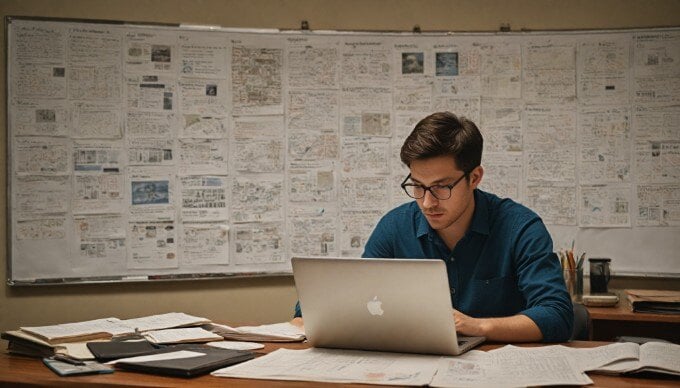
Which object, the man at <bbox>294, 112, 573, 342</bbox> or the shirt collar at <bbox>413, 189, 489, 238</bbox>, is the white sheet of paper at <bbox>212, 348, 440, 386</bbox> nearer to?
the man at <bbox>294, 112, 573, 342</bbox>

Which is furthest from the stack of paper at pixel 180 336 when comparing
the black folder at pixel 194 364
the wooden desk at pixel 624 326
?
the wooden desk at pixel 624 326

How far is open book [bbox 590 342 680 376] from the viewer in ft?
4.99

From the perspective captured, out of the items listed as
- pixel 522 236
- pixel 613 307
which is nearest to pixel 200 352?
pixel 522 236

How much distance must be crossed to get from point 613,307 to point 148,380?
7.55 feet

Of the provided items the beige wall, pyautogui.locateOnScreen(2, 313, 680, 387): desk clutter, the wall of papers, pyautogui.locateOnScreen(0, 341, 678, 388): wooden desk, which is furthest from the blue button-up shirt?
the beige wall

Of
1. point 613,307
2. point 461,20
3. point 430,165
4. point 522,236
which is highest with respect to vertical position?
point 461,20

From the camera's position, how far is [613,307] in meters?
3.21

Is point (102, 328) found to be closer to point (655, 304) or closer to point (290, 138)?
point (290, 138)

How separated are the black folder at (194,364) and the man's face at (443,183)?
0.73 meters

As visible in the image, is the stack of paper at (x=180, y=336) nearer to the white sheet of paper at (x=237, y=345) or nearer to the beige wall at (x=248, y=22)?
the white sheet of paper at (x=237, y=345)

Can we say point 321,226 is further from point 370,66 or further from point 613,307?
point 613,307

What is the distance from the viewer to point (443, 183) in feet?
7.14

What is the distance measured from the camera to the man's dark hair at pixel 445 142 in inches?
84.7

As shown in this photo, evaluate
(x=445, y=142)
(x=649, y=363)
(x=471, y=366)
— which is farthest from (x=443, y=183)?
(x=649, y=363)
